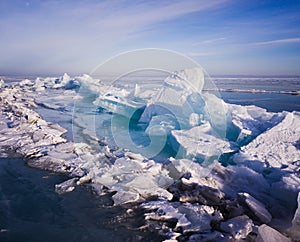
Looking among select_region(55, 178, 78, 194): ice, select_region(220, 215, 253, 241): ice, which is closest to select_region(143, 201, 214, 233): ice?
select_region(220, 215, 253, 241): ice

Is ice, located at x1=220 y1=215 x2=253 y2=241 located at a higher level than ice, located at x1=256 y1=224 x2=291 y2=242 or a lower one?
lower

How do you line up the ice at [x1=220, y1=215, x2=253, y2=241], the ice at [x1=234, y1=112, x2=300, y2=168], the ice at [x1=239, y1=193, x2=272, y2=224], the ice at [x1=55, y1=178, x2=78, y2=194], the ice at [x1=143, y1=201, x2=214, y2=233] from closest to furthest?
the ice at [x1=220, y1=215, x2=253, y2=241] → the ice at [x1=143, y1=201, x2=214, y2=233] → the ice at [x1=239, y1=193, x2=272, y2=224] → the ice at [x1=55, y1=178, x2=78, y2=194] → the ice at [x1=234, y1=112, x2=300, y2=168]

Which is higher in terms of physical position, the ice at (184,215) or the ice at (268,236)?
the ice at (268,236)

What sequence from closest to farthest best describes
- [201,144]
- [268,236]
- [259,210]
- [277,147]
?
[268,236] < [259,210] < [277,147] < [201,144]

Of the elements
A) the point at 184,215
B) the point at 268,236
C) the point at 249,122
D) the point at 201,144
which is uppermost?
the point at 249,122

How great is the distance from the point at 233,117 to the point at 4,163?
4.68 m

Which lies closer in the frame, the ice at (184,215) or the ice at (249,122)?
the ice at (184,215)

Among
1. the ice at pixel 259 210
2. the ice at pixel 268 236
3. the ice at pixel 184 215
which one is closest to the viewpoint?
the ice at pixel 268 236

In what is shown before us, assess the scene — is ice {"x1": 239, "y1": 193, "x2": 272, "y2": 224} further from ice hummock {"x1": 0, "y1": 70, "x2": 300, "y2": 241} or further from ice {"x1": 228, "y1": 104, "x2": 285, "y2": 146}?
ice {"x1": 228, "y1": 104, "x2": 285, "y2": 146}

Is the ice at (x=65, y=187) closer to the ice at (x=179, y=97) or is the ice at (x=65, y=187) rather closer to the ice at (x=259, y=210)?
the ice at (x=259, y=210)

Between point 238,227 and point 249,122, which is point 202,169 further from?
point 249,122

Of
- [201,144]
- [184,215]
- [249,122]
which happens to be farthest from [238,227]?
[249,122]

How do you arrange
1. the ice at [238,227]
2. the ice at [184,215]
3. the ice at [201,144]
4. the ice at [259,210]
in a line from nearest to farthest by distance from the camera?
the ice at [238,227] → the ice at [184,215] → the ice at [259,210] → the ice at [201,144]

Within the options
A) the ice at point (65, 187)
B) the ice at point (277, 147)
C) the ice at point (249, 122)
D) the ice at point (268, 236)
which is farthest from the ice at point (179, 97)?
the ice at point (268, 236)
